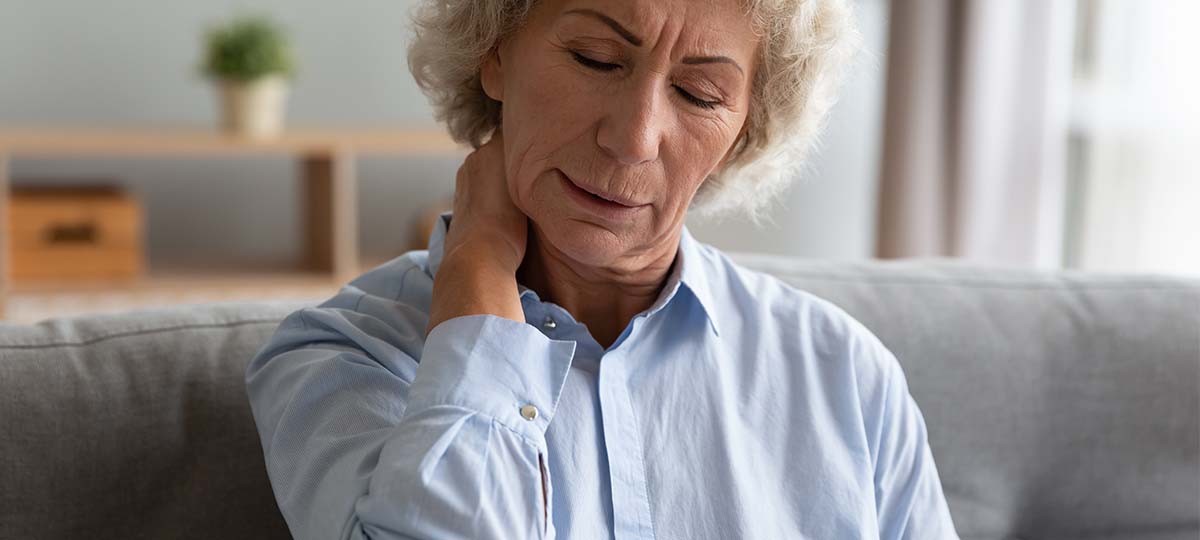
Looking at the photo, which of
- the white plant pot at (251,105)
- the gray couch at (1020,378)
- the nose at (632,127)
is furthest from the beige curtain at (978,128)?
the nose at (632,127)

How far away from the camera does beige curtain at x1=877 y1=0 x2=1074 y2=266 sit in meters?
3.38

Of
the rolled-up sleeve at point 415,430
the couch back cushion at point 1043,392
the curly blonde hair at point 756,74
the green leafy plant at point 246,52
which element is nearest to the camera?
the rolled-up sleeve at point 415,430

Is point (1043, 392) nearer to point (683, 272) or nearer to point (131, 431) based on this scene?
point (683, 272)

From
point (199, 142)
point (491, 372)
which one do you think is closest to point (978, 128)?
point (199, 142)

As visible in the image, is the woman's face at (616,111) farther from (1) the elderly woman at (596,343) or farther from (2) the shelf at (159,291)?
(2) the shelf at (159,291)

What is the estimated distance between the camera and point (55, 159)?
12.1 ft

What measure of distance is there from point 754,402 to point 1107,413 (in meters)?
0.62

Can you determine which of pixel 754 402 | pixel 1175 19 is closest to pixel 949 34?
pixel 1175 19

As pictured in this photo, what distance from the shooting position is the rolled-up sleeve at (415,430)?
41.7 inches

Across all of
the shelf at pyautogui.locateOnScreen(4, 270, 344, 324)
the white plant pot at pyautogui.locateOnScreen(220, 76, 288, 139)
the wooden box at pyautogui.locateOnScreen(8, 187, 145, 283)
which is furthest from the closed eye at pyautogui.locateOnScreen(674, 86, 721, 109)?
the wooden box at pyautogui.locateOnScreen(8, 187, 145, 283)

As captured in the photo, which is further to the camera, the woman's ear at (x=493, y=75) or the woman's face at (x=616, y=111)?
the woman's ear at (x=493, y=75)

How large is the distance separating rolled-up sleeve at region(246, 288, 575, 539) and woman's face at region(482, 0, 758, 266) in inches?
5.4

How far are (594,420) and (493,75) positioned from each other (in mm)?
373

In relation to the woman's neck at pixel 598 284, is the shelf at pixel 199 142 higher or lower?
higher
